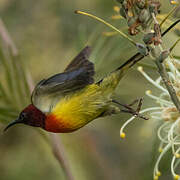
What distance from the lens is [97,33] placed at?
1.61 metres

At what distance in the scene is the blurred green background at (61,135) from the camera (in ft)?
7.19

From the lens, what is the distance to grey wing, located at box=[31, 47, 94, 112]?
1345 mm

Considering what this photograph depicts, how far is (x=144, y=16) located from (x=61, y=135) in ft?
4.66

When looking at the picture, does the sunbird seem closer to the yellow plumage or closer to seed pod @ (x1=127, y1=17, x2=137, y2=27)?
the yellow plumage

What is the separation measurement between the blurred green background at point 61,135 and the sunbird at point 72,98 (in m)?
0.49

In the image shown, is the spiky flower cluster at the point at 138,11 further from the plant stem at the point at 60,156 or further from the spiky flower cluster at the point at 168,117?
→ the plant stem at the point at 60,156

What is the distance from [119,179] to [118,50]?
3.38 feet

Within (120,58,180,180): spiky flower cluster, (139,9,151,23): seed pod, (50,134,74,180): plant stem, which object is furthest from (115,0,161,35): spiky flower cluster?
(50,134,74,180): plant stem

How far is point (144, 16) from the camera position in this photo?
100 cm

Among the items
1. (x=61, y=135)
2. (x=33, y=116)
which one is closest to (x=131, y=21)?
(x=33, y=116)

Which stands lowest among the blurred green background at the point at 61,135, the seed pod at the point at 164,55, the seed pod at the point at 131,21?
the blurred green background at the point at 61,135

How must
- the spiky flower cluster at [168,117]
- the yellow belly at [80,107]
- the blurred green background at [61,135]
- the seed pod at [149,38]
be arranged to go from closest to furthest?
the seed pod at [149,38]
the spiky flower cluster at [168,117]
the yellow belly at [80,107]
the blurred green background at [61,135]

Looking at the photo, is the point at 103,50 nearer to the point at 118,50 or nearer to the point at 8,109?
the point at 118,50

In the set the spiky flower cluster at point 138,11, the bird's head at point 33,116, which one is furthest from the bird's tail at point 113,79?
the spiky flower cluster at point 138,11
